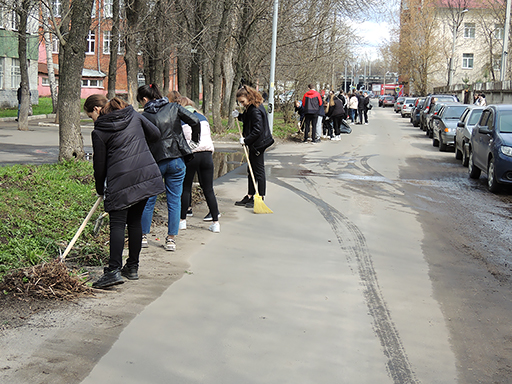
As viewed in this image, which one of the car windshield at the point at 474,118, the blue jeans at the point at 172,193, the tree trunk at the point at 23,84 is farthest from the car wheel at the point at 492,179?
the tree trunk at the point at 23,84

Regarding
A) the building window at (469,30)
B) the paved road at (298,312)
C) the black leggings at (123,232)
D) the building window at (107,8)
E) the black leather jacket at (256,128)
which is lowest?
the paved road at (298,312)

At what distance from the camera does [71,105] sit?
472 inches

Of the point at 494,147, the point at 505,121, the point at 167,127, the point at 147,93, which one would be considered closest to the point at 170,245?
the point at 167,127

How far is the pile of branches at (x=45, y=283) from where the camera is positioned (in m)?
5.06

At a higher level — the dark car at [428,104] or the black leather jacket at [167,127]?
the dark car at [428,104]

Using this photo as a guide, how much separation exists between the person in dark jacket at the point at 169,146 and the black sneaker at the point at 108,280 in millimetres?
1378

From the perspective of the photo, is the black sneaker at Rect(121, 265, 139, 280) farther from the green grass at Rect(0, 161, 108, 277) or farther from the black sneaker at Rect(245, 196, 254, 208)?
the black sneaker at Rect(245, 196, 254, 208)

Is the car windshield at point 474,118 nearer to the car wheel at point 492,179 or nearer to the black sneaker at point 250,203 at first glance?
the car wheel at point 492,179

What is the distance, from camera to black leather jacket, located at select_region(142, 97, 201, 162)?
6613 millimetres

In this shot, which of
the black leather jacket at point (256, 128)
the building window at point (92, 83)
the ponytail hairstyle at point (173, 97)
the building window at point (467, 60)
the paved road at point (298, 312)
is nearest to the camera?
the paved road at point (298, 312)

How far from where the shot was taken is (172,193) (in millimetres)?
6875

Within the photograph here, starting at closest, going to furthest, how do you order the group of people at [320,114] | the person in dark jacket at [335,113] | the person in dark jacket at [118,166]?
1. the person in dark jacket at [118,166]
2. the group of people at [320,114]
3. the person in dark jacket at [335,113]

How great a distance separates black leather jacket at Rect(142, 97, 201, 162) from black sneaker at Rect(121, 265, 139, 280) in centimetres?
139

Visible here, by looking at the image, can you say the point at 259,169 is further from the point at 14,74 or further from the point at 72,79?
the point at 14,74
